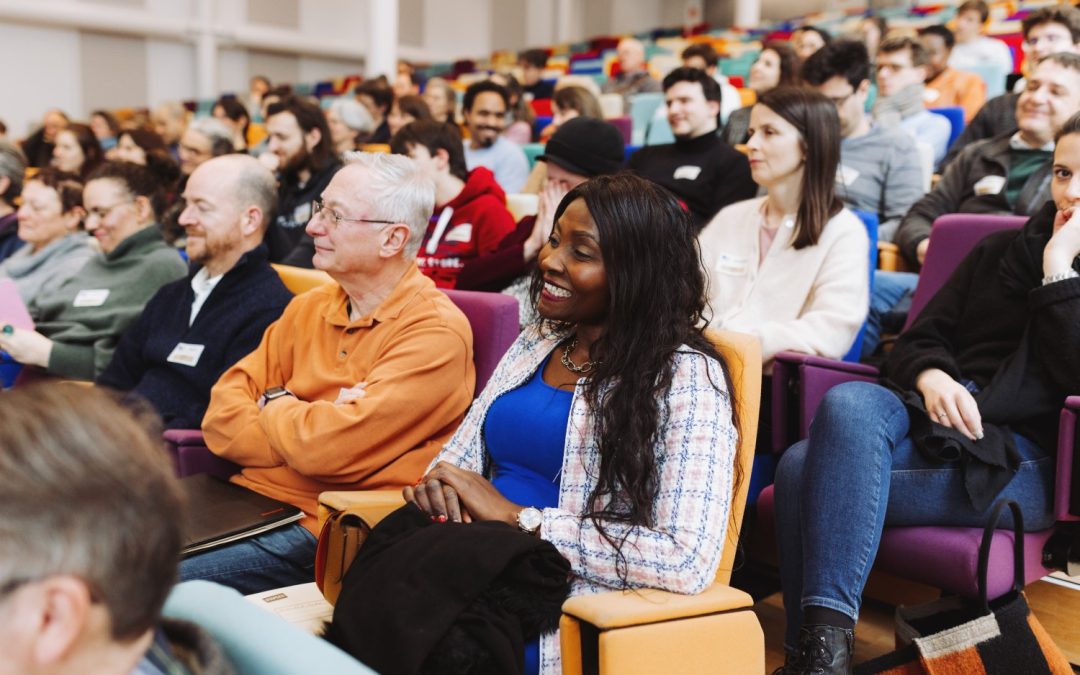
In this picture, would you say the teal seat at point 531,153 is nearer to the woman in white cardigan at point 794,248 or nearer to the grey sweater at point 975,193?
the grey sweater at point 975,193

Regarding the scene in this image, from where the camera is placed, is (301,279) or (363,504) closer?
(363,504)

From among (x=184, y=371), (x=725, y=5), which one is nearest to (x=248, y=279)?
(x=184, y=371)

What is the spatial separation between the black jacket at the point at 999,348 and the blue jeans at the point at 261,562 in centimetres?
113

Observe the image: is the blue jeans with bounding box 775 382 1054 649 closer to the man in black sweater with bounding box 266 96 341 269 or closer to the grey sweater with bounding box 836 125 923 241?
the grey sweater with bounding box 836 125 923 241

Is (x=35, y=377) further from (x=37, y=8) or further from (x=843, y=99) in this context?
(x=37, y=8)

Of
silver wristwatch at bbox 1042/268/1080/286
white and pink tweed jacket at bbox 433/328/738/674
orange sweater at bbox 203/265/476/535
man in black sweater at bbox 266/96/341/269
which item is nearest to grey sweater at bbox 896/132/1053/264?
silver wristwatch at bbox 1042/268/1080/286

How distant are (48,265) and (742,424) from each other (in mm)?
2923

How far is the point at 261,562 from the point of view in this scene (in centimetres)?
187

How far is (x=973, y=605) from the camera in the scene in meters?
1.65

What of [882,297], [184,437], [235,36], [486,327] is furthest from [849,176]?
[235,36]

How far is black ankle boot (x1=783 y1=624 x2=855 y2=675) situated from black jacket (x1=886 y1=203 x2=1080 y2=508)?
0.35 meters

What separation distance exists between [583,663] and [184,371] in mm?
1552

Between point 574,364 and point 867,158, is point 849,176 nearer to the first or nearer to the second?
point 867,158

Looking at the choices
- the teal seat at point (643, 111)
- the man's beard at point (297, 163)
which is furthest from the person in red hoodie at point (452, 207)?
the teal seat at point (643, 111)
